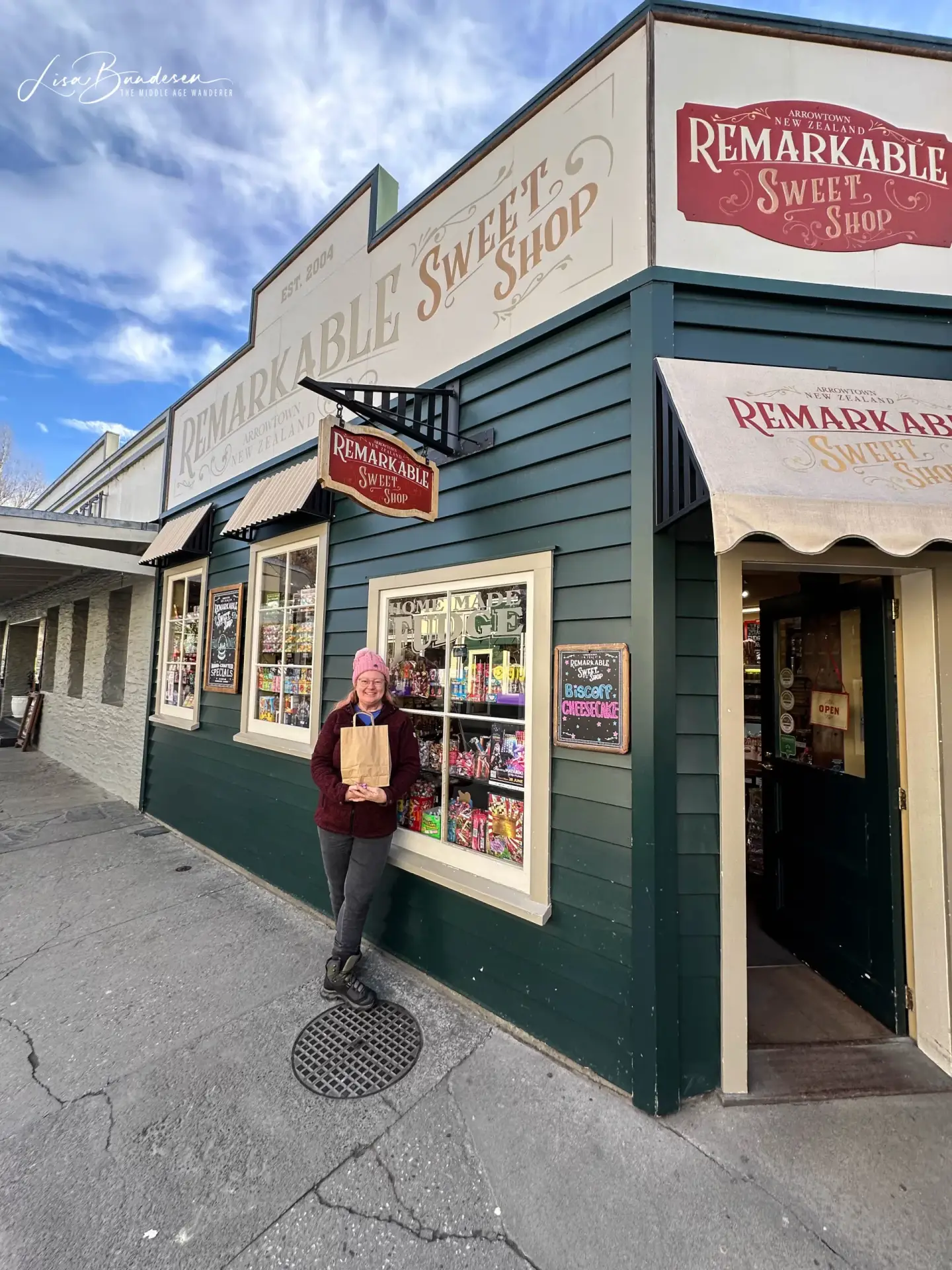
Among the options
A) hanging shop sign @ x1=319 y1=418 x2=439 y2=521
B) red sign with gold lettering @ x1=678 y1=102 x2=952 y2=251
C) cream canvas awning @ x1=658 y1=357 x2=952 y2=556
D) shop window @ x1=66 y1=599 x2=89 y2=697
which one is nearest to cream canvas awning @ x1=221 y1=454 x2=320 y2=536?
hanging shop sign @ x1=319 y1=418 x2=439 y2=521

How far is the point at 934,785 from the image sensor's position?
8.31 feet

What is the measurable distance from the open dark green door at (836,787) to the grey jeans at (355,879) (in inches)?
100

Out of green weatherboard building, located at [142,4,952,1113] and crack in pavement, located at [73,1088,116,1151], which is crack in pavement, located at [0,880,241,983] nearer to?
crack in pavement, located at [73,1088,116,1151]

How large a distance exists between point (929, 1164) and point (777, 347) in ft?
11.1

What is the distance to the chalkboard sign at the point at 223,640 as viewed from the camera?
5184mm

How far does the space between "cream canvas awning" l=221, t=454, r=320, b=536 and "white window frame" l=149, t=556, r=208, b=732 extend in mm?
1473

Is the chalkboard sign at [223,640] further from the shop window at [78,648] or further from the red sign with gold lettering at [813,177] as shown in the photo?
the shop window at [78,648]

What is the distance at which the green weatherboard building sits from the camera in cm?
235

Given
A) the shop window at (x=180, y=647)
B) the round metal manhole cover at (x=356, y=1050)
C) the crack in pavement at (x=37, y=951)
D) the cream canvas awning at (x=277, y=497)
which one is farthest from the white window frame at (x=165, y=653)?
the round metal manhole cover at (x=356, y=1050)

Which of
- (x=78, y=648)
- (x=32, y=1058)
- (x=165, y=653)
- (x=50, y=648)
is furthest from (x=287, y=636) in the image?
(x=50, y=648)

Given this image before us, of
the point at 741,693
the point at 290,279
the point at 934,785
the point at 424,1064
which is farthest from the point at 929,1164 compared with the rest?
the point at 290,279

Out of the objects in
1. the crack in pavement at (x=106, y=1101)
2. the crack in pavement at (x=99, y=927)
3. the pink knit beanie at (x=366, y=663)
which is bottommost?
the crack in pavement at (x=106, y=1101)

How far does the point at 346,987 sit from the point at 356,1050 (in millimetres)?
373

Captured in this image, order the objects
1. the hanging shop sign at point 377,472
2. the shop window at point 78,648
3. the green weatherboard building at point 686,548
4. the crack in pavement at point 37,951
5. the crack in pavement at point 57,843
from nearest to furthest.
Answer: the green weatherboard building at point 686,548 → the hanging shop sign at point 377,472 → the crack in pavement at point 37,951 → the crack in pavement at point 57,843 → the shop window at point 78,648
